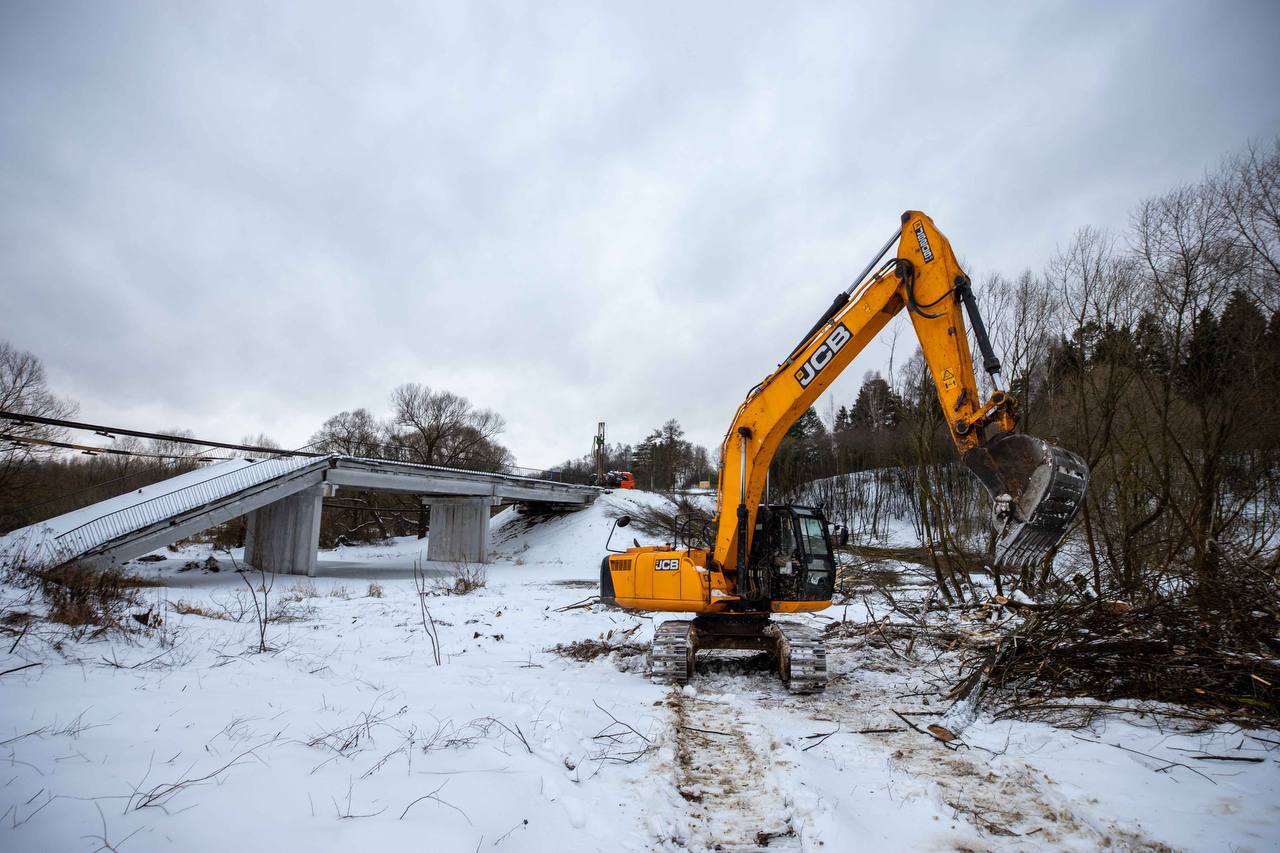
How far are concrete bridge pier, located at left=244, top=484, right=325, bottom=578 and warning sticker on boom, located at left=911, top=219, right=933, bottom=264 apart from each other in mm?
22285

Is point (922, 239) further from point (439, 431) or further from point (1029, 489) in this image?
point (439, 431)

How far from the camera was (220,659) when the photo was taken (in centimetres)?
641

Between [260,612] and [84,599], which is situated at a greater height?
[84,599]

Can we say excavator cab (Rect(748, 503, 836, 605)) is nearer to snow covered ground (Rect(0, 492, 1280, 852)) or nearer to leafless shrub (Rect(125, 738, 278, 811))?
snow covered ground (Rect(0, 492, 1280, 852))

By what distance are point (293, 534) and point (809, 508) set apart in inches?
850

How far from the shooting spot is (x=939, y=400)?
22.6ft

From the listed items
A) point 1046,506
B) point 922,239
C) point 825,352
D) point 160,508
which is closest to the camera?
point 1046,506

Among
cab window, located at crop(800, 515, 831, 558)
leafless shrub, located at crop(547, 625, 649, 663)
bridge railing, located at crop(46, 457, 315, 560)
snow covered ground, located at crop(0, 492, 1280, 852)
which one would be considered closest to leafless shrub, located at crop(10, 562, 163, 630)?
snow covered ground, located at crop(0, 492, 1280, 852)

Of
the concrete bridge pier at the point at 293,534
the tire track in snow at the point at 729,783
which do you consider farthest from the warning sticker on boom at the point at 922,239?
the concrete bridge pier at the point at 293,534

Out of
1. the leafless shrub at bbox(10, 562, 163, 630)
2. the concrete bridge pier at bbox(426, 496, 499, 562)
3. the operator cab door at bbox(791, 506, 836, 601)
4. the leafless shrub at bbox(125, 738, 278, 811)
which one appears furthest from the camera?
the concrete bridge pier at bbox(426, 496, 499, 562)

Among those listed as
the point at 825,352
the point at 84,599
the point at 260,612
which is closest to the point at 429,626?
the point at 260,612

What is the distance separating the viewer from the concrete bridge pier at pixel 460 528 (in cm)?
2891

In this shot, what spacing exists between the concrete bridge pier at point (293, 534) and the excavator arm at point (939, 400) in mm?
19704

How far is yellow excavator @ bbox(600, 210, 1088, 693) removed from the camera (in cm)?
507
